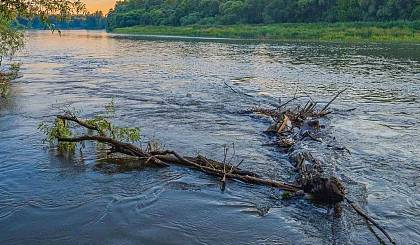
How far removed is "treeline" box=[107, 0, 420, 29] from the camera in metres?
108

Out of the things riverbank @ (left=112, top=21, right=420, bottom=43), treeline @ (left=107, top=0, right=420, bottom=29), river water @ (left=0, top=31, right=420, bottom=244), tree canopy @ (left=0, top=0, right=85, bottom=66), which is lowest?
river water @ (left=0, top=31, right=420, bottom=244)

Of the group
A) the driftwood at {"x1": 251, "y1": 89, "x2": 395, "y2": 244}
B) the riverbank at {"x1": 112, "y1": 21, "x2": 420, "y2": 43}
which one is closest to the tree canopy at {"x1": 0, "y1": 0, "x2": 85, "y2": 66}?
the driftwood at {"x1": 251, "y1": 89, "x2": 395, "y2": 244}

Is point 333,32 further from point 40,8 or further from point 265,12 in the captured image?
point 40,8

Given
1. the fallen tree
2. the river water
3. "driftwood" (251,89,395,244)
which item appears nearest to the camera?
the river water

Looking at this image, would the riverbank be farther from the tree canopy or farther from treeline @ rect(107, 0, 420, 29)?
the tree canopy

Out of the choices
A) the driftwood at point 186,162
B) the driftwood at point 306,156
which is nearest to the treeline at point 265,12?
the driftwood at point 306,156

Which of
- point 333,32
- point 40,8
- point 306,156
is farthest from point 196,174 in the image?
point 333,32

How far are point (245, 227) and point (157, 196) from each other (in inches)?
119

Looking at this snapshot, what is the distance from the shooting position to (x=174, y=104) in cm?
2823

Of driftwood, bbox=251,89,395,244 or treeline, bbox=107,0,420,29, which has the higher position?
treeline, bbox=107,0,420,29

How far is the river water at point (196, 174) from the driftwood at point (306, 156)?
16.2 inches

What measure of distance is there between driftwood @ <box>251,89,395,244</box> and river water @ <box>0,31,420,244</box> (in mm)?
413

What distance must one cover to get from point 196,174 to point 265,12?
Answer: 124725 mm

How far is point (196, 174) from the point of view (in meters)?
15.6
